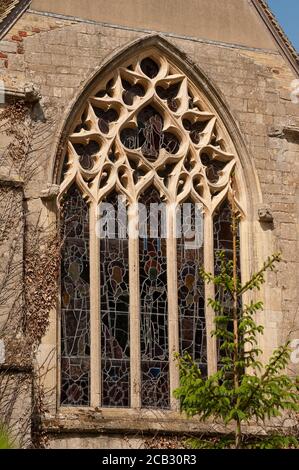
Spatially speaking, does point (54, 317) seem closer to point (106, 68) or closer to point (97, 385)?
point (97, 385)

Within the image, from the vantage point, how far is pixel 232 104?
19.2 m

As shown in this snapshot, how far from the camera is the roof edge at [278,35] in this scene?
779 inches

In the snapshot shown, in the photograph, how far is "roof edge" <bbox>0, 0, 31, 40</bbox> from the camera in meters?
18.1

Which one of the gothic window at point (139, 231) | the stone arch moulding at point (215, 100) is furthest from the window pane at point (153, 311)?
the stone arch moulding at point (215, 100)

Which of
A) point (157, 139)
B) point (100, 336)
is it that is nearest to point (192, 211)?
point (157, 139)

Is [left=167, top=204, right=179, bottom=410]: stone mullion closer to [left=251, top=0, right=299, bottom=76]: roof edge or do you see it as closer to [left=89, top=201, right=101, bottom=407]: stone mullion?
[left=89, top=201, right=101, bottom=407]: stone mullion

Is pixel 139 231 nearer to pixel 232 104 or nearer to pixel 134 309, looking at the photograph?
pixel 134 309

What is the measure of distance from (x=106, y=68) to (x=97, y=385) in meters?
4.10

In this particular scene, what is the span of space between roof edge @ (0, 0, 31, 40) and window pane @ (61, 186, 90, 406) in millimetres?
2139

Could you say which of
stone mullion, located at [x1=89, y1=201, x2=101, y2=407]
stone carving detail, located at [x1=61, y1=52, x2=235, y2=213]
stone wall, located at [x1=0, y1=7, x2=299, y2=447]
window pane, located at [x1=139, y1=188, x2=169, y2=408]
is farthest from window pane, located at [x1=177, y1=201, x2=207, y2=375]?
stone mullion, located at [x1=89, y1=201, x2=101, y2=407]

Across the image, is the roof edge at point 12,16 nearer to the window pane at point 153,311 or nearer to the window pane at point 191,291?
the window pane at point 153,311

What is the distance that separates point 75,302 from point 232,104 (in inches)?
140

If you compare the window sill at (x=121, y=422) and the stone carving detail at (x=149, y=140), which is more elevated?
the stone carving detail at (x=149, y=140)

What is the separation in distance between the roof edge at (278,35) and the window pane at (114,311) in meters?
3.35
